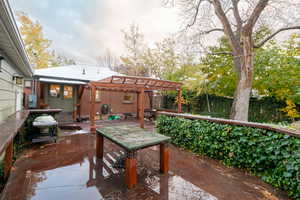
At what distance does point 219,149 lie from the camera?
3271mm

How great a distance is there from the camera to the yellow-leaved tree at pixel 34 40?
13.2m

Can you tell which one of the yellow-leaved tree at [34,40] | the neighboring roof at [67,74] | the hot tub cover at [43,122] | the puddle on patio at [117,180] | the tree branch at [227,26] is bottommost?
the puddle on patio at [117,180]

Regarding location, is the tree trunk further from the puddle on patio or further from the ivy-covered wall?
the puddle on patio

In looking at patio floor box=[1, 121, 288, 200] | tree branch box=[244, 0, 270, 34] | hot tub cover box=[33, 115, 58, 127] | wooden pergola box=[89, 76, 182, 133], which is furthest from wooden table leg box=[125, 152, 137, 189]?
tree branch box=[244, 0, 270, 34]

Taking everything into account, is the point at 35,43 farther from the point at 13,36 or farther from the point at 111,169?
the point at 111,169

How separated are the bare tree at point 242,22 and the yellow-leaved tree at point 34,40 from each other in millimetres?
14922

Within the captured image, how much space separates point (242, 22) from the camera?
652 centimetres

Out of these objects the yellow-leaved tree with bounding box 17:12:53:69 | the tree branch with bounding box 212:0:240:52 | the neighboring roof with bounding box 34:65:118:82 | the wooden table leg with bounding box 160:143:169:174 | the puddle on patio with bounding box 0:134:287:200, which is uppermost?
the yellow-leaved tree with bounding box 17:12:53:69

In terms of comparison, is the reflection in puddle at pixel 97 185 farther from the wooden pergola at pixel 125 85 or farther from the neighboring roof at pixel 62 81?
A: the neighboring roof at pixel 62 81

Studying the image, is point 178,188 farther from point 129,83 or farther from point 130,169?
point 129,83

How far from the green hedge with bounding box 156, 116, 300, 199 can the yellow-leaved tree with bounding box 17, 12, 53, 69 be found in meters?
16.4

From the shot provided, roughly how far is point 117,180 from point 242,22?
8.59m

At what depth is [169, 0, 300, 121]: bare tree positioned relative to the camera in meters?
5.60

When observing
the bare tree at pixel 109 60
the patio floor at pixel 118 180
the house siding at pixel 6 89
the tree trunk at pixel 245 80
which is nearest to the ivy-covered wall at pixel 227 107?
the tree trunk at pixel 245 80
